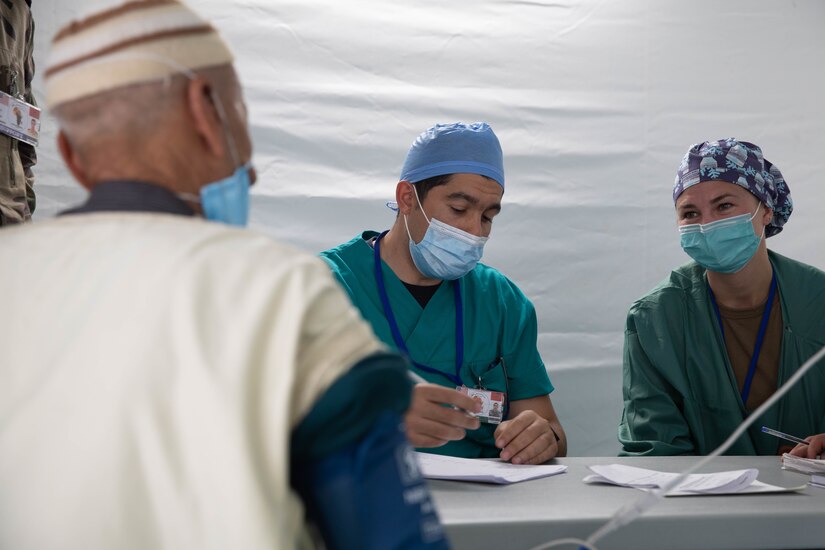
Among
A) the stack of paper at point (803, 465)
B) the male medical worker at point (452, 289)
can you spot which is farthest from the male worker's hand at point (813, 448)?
the male medical worker at point (452, 289)

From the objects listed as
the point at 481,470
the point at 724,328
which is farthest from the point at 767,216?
the point at 481,470

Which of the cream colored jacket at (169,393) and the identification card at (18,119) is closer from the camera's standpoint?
the cream colored jacket at (169,393)

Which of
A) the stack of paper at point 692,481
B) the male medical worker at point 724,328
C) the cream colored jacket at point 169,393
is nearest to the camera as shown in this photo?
the cream colored jacket at point 169,393

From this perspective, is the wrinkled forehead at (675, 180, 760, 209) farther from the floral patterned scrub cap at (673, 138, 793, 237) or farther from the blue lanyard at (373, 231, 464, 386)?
the blue lanyard at (373, 231, 464, 386)

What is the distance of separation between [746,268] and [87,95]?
2.22 m

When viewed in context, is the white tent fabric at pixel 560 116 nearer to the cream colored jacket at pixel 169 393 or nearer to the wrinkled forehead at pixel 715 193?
the wrinkled forehead at pixel 715 193

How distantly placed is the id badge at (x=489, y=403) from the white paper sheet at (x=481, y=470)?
287mm

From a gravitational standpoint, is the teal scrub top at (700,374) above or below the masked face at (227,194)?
below

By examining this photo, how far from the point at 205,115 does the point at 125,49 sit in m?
0.10

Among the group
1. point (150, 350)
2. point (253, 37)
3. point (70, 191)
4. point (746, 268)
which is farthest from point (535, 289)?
point (150, 350)

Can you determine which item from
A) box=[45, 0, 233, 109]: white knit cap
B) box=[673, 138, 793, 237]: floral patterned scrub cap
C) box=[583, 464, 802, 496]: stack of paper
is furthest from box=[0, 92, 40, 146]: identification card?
box=[673, 138, 793, 237]: floral patterned scrub cap

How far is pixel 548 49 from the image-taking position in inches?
124

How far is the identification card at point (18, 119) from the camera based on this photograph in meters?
2.10

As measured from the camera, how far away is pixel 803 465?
1.91 metres
